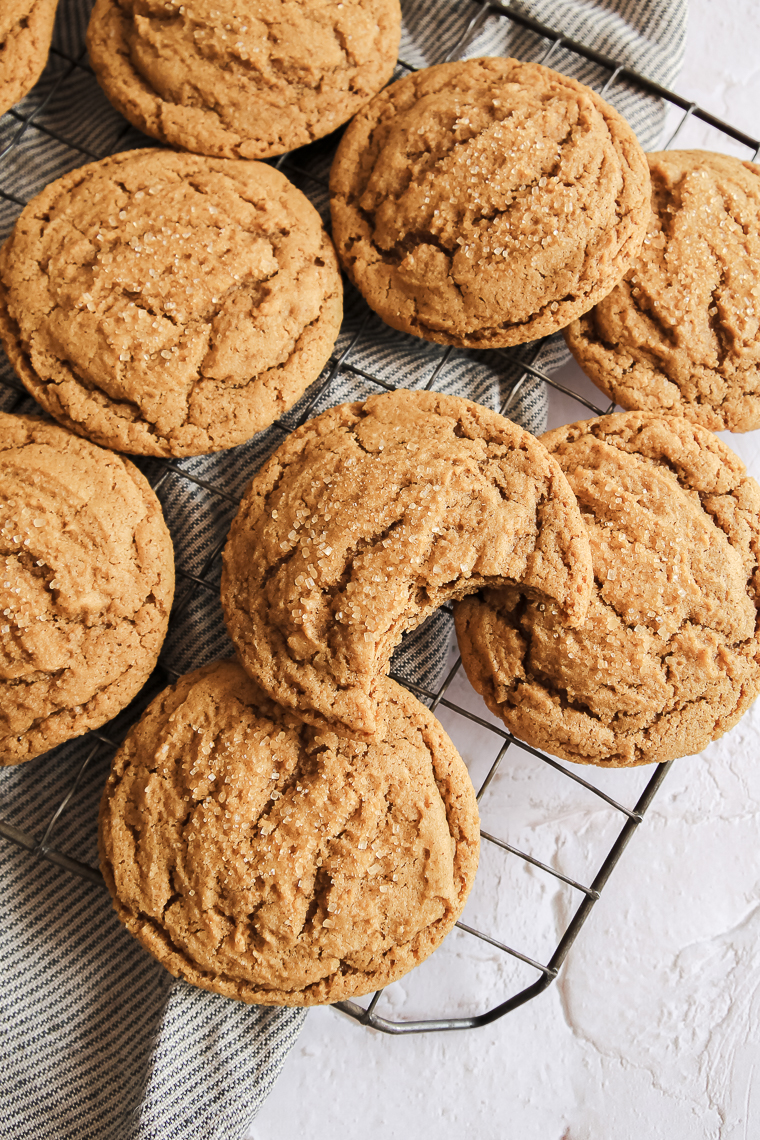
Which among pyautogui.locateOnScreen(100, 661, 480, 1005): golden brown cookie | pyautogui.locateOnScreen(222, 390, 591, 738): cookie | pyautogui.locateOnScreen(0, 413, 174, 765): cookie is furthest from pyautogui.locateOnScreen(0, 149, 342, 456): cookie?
pyautogui.locateOnScreen(100, 661, 480, 1005): golden brown cookie

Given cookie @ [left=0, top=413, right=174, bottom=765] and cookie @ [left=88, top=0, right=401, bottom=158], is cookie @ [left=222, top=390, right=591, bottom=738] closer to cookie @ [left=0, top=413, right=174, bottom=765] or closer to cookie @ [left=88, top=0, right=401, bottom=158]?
cookie @ [left=0, top=413, right=174, bottom=765]

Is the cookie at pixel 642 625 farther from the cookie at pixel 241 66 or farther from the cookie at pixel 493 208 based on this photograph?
the cookie at pixel 241 66

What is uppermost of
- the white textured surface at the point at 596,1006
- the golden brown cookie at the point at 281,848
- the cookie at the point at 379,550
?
the cookie at the point at 379,550

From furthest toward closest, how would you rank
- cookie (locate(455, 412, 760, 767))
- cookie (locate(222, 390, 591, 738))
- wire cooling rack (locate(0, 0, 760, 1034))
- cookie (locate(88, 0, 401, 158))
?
wire cooling rack (locate(0, 0, 760, 1034)), cookie (locate(88, 0, 401, 158)), cookie (locate(455, 412, 760, 767)), cookie (locate(222, 390, 591, 738))

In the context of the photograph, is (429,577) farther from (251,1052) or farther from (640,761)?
Answer: (251,1052)

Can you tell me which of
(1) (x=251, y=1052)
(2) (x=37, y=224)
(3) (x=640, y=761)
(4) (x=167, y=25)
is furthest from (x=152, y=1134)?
(4) (x=167, y=25)

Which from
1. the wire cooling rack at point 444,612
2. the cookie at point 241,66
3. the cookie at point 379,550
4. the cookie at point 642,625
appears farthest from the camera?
the wire cooling rack at point 444,612

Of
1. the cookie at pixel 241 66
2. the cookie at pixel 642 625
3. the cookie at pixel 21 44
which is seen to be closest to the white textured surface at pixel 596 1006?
the cookie at pixel 642 625
